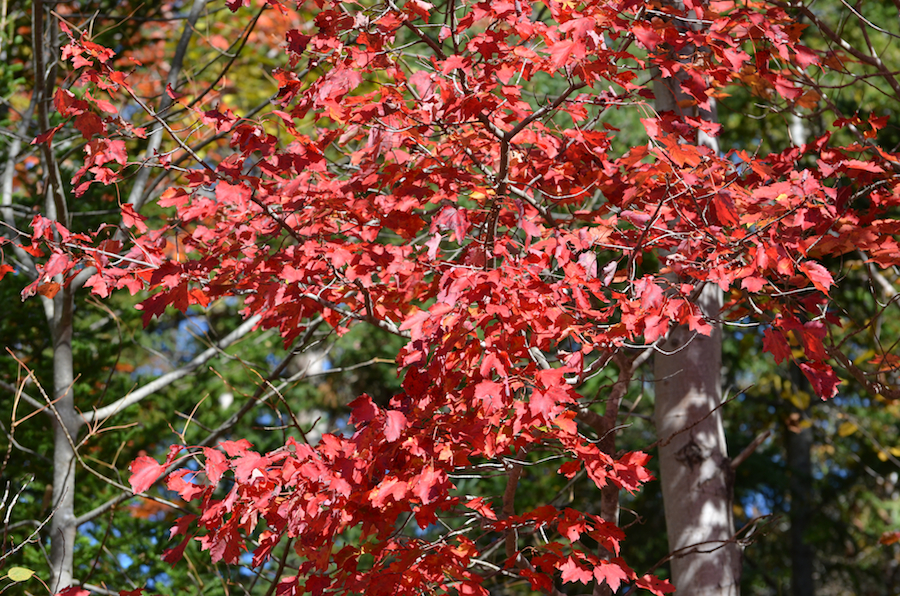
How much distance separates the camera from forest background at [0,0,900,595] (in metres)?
2.61

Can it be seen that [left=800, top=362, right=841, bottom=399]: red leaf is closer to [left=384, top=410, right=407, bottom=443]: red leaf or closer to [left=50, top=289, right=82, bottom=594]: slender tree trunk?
[left=384, top=410, right=407, bottom=443]: red leaf

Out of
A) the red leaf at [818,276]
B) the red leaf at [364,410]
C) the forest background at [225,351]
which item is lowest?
the forest background at [225,351]

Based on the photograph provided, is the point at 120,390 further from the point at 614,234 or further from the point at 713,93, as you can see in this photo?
the point at 713,93

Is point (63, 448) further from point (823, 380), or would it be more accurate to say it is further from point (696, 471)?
point (823, 380)

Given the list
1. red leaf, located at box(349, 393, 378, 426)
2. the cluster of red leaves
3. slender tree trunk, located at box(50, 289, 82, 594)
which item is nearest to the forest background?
slender tree trunk, located at box(50, 289, 82, 594)

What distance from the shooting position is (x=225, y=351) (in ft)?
18.4

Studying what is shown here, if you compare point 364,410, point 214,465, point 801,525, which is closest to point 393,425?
point 364,410

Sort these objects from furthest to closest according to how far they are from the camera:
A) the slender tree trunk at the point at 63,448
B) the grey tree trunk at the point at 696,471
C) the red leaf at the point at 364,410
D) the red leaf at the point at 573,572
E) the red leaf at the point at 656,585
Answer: the slender tree trunk at the point at 63,448, the grey tree trunk at the point at 696,471, the red leaf at the point at 656,585, the red leaf at the point at 573,572, the red leaf at the point at 364,410

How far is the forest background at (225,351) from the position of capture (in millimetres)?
2609

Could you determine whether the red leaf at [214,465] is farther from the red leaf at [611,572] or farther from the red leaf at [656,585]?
the red leaf at [656,585]

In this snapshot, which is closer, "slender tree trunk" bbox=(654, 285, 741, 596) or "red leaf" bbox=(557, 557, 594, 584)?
"red leaf" bbox=(557, 557, 594, 584)

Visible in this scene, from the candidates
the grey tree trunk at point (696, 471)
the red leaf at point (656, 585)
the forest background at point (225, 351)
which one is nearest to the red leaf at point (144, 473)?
the forest background at point (225, 351)

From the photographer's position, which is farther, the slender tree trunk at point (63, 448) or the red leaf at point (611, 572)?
the slender tree trunk at point (63, 448)

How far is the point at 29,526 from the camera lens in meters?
4.53
